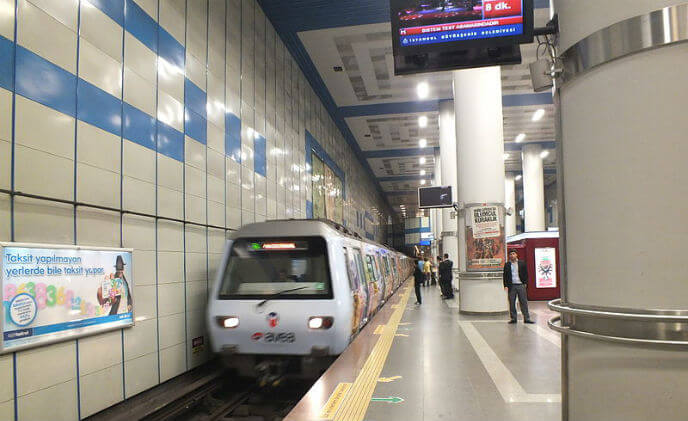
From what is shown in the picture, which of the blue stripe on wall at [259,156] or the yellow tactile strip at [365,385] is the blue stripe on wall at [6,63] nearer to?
the yellow tactile strip at [365,385]

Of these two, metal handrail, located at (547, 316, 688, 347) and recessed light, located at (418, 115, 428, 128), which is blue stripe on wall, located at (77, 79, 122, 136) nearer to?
metal handrail, located at (547, 316, 688, 347)

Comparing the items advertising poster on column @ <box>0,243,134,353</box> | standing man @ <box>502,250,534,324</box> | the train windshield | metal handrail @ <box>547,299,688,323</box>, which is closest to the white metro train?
the train windshield

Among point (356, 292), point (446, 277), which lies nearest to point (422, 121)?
point (446, 277)

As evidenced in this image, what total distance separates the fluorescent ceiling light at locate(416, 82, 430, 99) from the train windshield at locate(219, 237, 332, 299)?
12.9 meters

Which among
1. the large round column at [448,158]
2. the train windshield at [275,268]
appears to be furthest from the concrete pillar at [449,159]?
the train windshield at [275,268]

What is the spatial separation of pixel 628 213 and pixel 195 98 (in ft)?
23.9

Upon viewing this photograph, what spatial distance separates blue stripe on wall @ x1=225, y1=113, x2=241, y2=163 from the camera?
9180 mm

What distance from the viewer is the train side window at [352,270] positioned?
7309 mm

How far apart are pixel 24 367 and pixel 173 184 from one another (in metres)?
3.37

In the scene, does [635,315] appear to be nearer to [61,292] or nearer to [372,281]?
[61,292]

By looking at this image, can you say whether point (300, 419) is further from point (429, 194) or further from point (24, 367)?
point (429, 194)

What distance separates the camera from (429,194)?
1791cm

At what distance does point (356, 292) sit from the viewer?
7477 mm

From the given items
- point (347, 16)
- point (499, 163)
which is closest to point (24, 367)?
point (499, 163)
